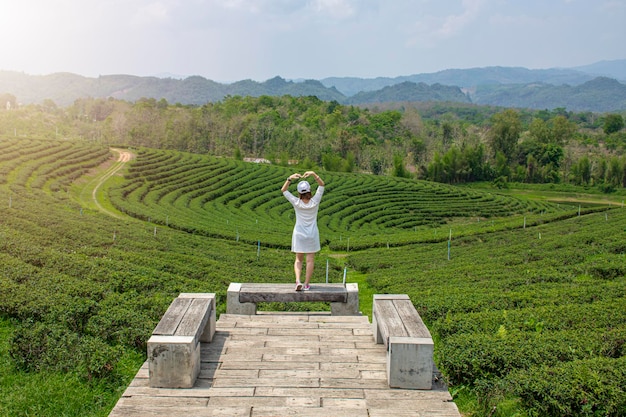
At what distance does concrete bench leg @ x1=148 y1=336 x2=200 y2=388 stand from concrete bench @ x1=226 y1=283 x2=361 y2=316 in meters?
2.78

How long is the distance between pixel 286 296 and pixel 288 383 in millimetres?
2643

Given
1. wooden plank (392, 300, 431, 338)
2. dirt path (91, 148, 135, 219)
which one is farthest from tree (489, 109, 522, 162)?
wooden plank (392, 300, 431, 338)

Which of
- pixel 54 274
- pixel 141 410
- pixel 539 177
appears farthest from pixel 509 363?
pixel 539 177

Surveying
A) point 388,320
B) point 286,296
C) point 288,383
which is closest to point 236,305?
point 286,296

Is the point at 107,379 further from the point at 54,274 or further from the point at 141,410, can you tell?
the point at 54,274

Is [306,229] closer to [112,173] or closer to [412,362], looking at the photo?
[412,362]

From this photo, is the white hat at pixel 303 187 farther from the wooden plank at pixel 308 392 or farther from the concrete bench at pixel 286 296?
the wooden plank at pixel 308 392

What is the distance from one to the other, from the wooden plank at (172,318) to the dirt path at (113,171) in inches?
1271

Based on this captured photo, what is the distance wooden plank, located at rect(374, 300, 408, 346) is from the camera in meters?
6.12

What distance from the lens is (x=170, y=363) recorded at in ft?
18.4

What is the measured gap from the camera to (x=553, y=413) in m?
6.31

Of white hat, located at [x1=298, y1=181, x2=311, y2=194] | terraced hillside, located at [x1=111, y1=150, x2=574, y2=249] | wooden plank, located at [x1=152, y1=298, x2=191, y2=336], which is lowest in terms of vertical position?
terraced hillside, located at [x1=111, y1=150, x2=574, y2=249]

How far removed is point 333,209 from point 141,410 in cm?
4447

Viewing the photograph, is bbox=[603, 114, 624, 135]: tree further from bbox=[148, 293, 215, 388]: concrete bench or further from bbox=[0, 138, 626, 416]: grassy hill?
bbox=[148, 293, 215, 388]: concrete bench
